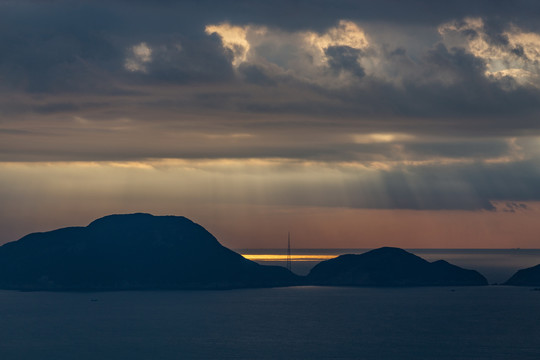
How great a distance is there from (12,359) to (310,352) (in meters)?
63.0

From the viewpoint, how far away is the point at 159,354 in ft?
610

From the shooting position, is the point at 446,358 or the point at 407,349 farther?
the point at 407,349

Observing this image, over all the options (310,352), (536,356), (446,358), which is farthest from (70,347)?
(536,356)

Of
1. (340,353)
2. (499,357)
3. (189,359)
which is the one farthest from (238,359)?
(499,357)

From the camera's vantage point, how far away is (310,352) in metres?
190

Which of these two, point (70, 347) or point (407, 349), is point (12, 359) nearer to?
point (70, 347)

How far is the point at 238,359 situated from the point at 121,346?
32688 mm

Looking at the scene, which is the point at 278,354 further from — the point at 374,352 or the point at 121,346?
the point at 121,346

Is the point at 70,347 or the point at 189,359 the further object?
the point at 70,347

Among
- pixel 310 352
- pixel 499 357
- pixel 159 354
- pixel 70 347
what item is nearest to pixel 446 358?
pixel 499 357

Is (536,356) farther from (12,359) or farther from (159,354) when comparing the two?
(12,359)

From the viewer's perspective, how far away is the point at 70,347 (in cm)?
19738

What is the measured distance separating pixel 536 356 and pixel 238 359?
211ft

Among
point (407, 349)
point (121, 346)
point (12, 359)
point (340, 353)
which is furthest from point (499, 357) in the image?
point (12, 359)
